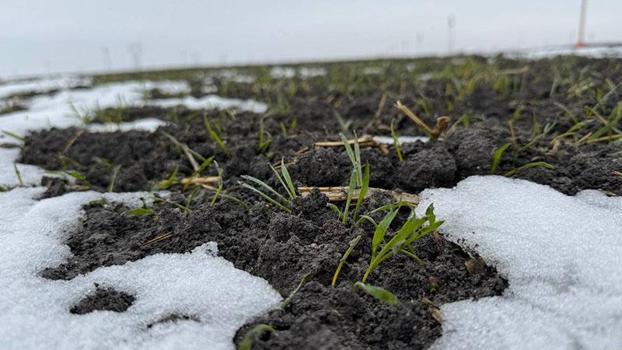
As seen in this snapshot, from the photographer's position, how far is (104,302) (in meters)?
1.08

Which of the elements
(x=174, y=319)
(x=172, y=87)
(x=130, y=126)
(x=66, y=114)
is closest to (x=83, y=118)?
(x=130, y=126)

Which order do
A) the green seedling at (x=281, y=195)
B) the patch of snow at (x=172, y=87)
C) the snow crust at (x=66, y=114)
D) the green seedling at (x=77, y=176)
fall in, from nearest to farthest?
the green seedling at (x=281, y=195)
the green seedling at (x=77, y=176)
the snow crust at (x=66, y=114)
the patch of snow at (x=172, y=87)

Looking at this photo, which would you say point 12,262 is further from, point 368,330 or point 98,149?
point 98,149

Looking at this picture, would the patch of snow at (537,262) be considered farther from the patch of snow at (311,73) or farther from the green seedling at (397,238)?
the patch of snow at (311,73)

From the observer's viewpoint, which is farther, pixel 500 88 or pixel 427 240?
→ pixel 500 88

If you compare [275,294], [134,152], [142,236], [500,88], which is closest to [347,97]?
[500,88]

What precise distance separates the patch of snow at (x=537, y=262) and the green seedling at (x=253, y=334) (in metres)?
0.34

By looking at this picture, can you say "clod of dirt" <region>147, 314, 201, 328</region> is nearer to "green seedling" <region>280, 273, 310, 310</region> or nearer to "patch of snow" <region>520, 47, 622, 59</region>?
"green seedling" <region>280, 273, 310, 310</region>

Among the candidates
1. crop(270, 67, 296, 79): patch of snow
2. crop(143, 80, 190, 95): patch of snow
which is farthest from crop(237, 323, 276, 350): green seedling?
crop(270, 67, 296, 79): patch of snow

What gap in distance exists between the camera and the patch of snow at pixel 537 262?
0.91m

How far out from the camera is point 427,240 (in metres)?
1.20

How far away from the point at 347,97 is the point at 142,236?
6.70 ft

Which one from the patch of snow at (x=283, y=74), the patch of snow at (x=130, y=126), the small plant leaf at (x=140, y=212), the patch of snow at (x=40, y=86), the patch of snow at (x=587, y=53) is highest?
the patch of snow at (x=40, y=86)

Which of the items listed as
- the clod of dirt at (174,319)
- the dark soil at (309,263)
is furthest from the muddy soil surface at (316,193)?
the clod of dirt at (174,319)
